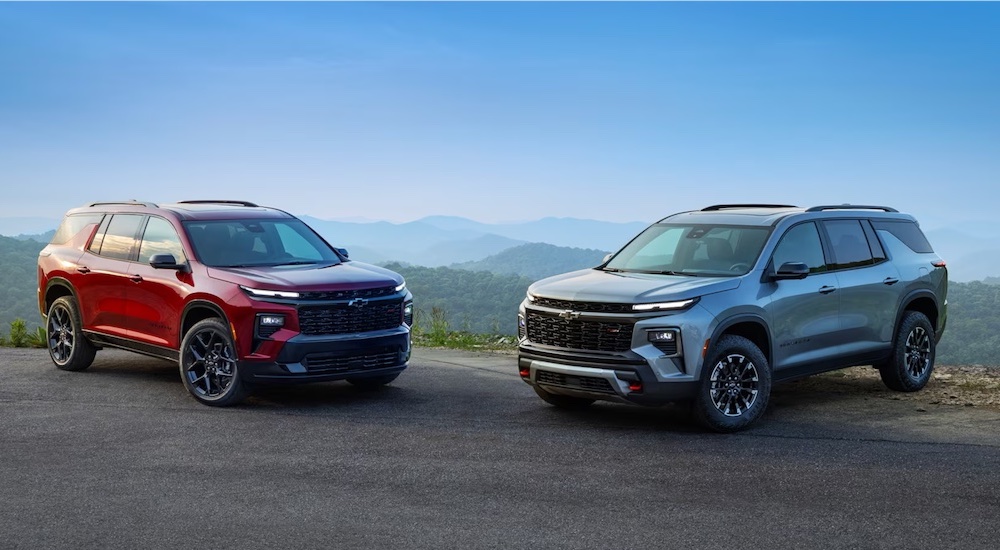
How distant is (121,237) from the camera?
511 inches

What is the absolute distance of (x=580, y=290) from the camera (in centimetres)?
1012

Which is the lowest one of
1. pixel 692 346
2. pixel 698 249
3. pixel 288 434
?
pixel 288 434

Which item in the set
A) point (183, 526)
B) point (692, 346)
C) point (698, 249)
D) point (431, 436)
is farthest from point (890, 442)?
point (183, 526)

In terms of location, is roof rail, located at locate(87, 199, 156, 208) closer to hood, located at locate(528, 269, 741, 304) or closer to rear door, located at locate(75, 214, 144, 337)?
rear door, located at locate(75, 214, 144, 337)

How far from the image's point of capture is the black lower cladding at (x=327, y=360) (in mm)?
10992

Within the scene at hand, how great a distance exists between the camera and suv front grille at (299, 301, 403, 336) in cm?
1112

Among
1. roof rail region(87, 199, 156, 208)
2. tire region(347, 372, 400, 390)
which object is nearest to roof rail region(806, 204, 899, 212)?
tire region(347, 372, 400, 390)

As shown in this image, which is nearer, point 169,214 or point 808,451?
point 808,451

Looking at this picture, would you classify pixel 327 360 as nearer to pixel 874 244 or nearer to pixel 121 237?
pixel 121 237

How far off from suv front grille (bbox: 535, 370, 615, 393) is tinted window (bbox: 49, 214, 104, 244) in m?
6.28

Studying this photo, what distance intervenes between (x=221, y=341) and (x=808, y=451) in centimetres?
575

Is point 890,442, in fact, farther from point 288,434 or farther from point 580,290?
point 288,434

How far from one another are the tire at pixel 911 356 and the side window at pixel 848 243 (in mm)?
978

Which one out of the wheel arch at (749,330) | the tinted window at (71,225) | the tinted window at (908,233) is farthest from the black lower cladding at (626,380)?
the tinted window at (71,225)
